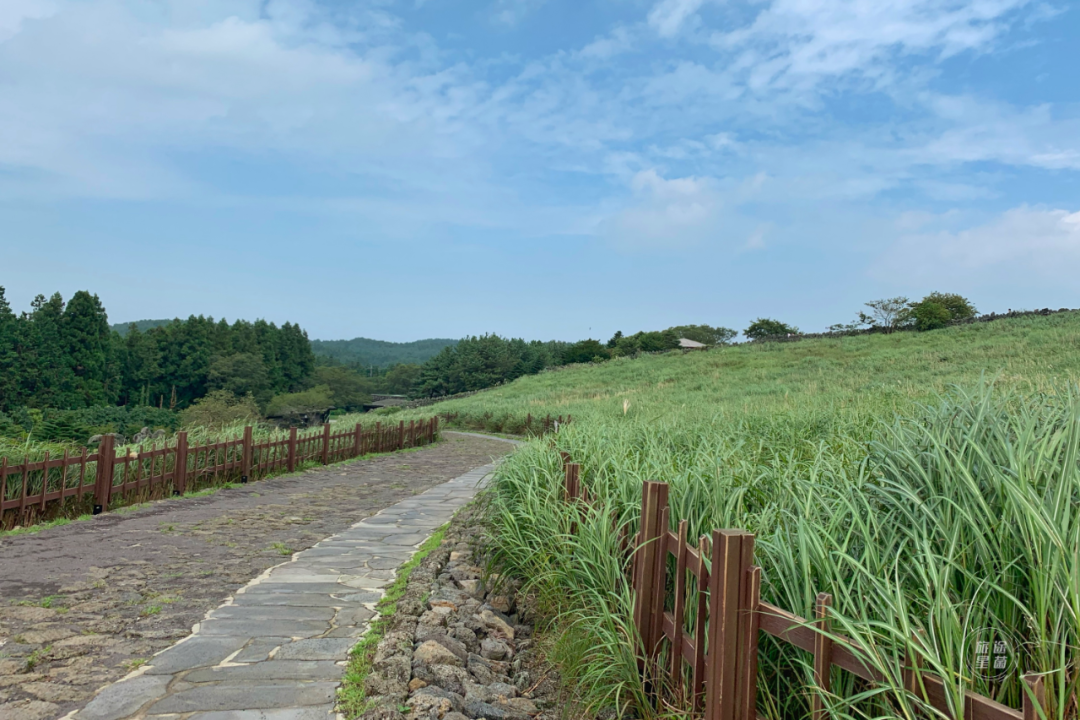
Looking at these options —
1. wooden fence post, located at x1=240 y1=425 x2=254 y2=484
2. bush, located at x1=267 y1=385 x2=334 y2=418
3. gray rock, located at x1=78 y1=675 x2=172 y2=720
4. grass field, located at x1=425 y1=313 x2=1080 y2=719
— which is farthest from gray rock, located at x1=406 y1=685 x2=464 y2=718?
bush, located at x1=267 y1=385 x2=334 y2=418

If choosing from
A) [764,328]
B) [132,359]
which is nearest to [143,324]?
[132,359]

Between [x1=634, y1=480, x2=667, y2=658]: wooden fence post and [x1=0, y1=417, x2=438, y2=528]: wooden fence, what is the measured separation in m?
6.82

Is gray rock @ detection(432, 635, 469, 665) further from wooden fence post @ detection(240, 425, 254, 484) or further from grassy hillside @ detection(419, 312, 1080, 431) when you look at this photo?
grassy hillside @ detection(419, 312, 1080, 431)

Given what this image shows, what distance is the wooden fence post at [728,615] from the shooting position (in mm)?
1972

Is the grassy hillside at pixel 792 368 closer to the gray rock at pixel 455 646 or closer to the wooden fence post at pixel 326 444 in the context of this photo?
the wooden fence post at pixel 326 444

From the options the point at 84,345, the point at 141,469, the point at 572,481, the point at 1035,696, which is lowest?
the point at 141,469

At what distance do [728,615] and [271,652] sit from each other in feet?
8.78

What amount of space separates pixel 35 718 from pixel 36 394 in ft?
205

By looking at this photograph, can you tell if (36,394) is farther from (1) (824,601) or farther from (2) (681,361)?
(1) (824,601)

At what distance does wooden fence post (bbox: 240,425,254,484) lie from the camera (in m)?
10.9

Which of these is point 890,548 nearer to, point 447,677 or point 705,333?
point 447,677

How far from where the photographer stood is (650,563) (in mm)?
2844

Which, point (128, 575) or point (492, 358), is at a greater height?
point (492, 358)

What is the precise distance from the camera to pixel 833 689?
196 centimetres
